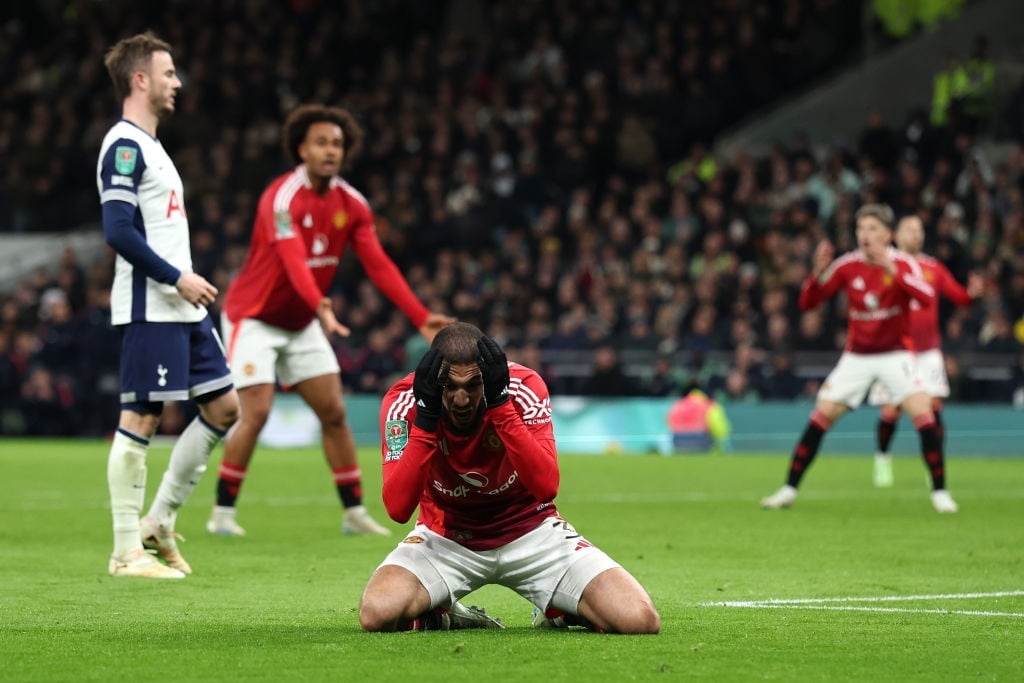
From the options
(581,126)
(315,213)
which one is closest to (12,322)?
(581,126)

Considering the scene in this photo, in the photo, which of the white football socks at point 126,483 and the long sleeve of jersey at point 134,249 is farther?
the white football socks at point 126,483

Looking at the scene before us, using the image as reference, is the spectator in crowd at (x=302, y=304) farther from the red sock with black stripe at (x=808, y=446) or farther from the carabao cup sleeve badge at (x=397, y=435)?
the carabao cup sleeve badge at (x=397, y=435)

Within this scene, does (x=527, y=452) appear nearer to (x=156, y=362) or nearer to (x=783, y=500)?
(x=156, y=362)

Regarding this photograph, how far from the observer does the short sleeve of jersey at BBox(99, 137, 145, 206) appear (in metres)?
8.58

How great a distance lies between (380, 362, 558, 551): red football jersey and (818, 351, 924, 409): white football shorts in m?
7.26

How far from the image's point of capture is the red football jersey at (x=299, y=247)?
36.3ft

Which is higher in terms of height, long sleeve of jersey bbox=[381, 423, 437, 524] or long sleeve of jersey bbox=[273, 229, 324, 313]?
long sleeve of jersey bbox=[273, 229, 324, 313]

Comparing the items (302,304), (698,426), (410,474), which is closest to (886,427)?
(698,426)

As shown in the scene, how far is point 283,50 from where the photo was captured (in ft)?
104

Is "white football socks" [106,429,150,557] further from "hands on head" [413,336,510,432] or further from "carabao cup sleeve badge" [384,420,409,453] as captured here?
"hands on head" [413,336,510,432]

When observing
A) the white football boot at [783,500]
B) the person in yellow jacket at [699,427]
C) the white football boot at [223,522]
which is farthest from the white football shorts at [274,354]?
the person in yellow jacket at [699,427]

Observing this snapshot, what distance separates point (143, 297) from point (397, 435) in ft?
8.74

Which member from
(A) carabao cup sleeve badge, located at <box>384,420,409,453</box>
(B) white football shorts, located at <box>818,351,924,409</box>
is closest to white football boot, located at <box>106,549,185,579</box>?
(A) carabao cup sleeve badge, located at <box>384,420,409,453</box>

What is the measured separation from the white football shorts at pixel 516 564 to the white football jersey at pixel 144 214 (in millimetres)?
2579
